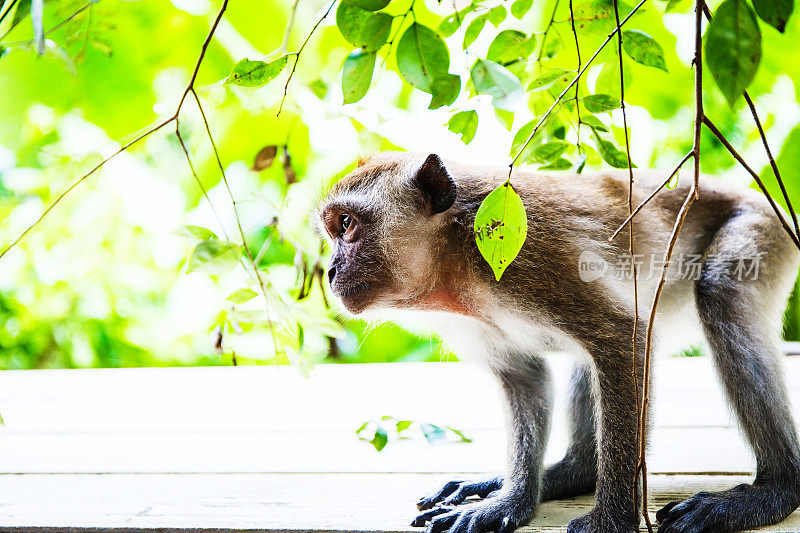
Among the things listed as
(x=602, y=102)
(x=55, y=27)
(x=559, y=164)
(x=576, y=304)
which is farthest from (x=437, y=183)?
(x=55, y=27)

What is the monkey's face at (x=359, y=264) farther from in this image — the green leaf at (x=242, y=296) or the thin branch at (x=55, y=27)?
the thin branch at (x=55, y=27)

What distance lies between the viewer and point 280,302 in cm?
159

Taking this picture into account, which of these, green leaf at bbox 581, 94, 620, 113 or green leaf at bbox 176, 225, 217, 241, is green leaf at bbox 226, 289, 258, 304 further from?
green leaf at bbox 581, 94, 620, 113

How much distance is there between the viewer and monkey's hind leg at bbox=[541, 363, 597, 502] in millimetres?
2100

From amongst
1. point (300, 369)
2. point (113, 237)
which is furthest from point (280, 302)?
point (113, 237)

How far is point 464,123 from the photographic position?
149cm

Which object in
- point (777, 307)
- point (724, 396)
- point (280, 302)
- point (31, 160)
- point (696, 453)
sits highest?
point (31, 160)

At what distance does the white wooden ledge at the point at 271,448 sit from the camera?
76.5 inches

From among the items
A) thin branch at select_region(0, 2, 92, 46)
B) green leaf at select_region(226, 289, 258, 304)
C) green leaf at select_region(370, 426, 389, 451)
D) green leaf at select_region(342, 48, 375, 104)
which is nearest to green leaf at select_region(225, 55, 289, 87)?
green leaf at select_region(342, 48, 375, 104)

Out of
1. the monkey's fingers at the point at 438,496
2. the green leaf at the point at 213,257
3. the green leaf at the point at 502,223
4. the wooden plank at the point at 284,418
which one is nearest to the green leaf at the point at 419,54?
the green leaf at the point at 502,223

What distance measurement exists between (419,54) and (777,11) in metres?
0.54

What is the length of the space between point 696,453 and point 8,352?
4461 mm

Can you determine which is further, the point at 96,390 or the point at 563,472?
the point at 96,390

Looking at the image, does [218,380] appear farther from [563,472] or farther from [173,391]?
[563,472]
